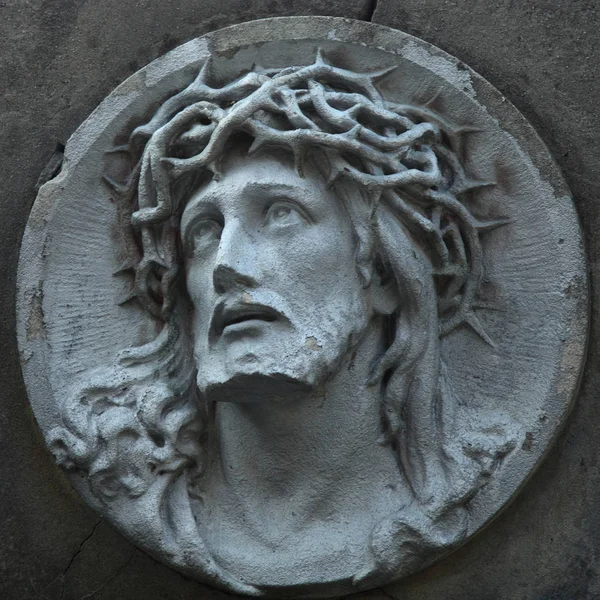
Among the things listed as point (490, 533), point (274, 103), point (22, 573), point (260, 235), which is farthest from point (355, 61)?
point (22, 573)

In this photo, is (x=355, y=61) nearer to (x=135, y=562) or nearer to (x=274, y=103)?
(x=274, y=103)

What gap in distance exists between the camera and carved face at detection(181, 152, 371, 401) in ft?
9.23

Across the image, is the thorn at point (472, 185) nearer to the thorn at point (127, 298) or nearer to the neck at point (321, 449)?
the neck at point (321, 449)

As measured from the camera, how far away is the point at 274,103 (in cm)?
290

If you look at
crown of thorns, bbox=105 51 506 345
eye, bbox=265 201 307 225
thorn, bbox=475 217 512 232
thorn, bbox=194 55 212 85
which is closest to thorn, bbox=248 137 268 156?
crown of thorns, bbox=105 51 506 345

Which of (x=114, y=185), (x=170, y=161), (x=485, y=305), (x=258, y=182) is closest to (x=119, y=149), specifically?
(x=114, y=185)

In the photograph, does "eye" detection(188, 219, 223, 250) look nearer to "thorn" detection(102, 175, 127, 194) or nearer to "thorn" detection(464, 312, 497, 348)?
"thorn" detection(102, 175, 127, 194)

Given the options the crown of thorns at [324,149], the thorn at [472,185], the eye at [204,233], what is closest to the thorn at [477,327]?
the crown of thorns at [324,149]

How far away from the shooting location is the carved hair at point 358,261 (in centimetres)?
290

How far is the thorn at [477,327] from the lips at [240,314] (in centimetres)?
56

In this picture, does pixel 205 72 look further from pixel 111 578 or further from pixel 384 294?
pixel 111 578

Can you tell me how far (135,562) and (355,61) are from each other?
58.0 inches

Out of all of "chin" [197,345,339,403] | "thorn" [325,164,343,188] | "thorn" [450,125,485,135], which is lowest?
"chin" [197,345,339,403]

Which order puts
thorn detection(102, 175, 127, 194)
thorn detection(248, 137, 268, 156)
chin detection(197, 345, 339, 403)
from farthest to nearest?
1. thorn detection(102, 175, 127, 194)
2. thorn detection(248, 137, 268, 156)
3. chin detection(197, 345, 339, 403)
